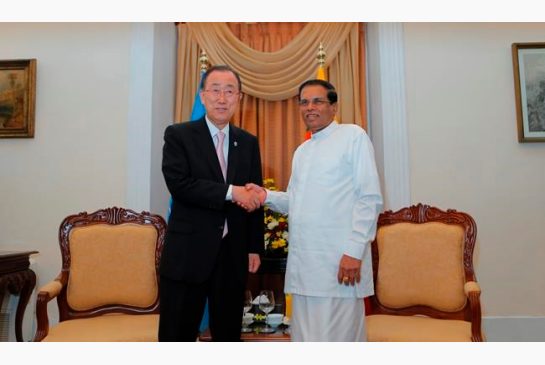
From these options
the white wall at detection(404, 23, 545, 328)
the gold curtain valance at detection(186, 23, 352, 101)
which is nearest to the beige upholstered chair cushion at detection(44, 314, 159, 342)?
the white wall at detection(404, 23, 545, 328)

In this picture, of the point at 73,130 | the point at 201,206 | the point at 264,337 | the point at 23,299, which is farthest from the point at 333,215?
the point at 73,130

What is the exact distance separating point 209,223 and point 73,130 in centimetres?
277

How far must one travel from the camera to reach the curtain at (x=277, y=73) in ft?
15.2

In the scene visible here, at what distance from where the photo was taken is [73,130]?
4273 mm

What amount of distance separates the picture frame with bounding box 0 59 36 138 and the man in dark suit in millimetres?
2738

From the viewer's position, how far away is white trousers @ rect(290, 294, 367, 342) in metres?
2.21

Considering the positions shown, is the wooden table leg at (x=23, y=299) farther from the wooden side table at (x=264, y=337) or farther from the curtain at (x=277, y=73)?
the curtain at (x=277, y=73)

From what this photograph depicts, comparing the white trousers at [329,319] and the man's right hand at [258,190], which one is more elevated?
the man's right hand at [258,190]

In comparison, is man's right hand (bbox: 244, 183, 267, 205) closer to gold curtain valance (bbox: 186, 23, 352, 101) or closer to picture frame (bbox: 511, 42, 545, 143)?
gold curtain valance (bbox: 186, 23, 352, 101)

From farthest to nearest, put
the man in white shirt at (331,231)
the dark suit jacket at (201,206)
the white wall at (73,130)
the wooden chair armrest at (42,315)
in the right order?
the white wall at (73,130)
the wooden chair armrest at (42,315)
the man in white shirt at (331,231)
the dark suit jacket at (201,206)

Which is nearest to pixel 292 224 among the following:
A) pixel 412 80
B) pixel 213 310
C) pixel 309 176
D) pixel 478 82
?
pixel 309 176

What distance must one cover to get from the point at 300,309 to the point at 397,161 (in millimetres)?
2206

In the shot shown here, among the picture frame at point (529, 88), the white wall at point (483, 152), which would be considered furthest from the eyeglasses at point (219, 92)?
the picture frame at point (529, 88)

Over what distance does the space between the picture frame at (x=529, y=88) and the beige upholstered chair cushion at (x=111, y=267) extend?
334 cm
